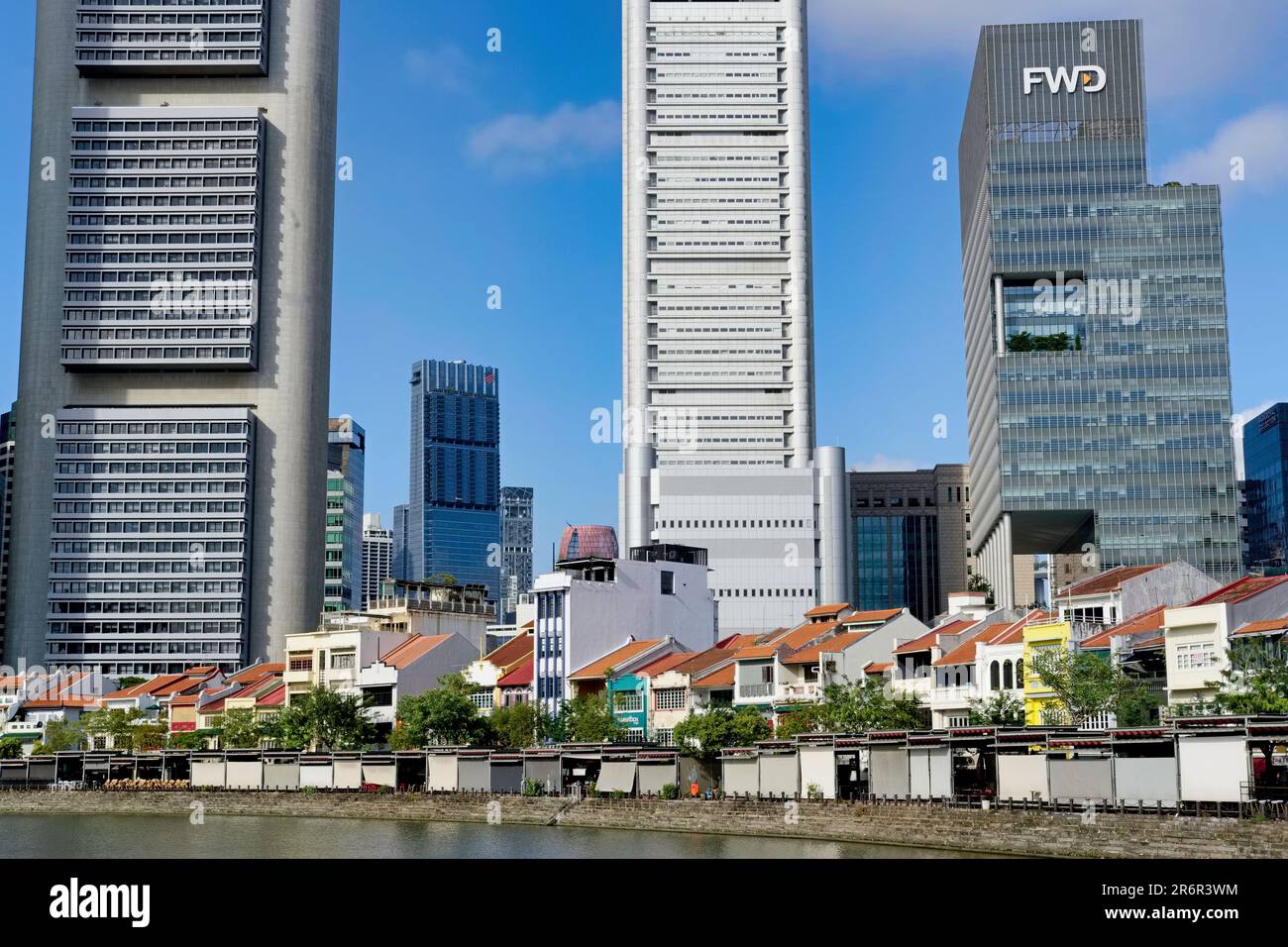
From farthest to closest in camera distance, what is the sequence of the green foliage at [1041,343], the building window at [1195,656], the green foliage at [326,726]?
the green foliage at [1041,343] < the green foliage at [326,726] < the building window at [1195,656]

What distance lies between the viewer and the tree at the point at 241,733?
127125 millimetres

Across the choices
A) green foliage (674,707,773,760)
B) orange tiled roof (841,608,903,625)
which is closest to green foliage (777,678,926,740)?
green foliage (674,707,773,760)

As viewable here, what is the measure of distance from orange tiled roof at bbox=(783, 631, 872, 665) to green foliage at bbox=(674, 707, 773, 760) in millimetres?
10604

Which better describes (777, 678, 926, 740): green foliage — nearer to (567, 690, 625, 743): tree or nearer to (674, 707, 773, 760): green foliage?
(674, 707, 773, 760): green foliage

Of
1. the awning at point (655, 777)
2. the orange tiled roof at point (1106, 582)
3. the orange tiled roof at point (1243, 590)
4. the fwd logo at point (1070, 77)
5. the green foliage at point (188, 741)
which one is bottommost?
the green foliage at point (188, 741)

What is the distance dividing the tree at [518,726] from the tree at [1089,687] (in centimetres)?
4322

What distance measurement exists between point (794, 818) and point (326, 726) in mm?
51653

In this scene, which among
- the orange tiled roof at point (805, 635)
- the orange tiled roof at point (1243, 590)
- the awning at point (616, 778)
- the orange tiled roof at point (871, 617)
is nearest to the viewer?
the orange tiled roof at point (1243, 590)

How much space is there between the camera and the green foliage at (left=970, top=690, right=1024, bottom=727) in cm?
8544

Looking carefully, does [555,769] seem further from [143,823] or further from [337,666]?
[337,666]

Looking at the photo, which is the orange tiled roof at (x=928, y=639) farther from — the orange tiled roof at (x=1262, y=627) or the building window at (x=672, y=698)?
the orange tiled roof at (x=1262, y=627)

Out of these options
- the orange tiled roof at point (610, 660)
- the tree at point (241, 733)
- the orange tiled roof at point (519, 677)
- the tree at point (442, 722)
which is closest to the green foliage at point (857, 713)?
the tree at point (442, 722)
